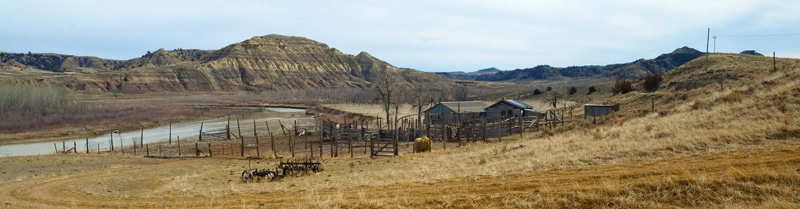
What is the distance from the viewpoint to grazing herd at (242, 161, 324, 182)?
18047 millimetres

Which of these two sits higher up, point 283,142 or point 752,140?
point 752,140

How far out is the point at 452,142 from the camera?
32.9 meters

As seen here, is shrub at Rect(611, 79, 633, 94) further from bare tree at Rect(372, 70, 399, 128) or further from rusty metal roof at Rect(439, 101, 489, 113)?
bare tree at Rect(372, 70, 399, 128)

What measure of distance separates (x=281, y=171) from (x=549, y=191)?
1266 cm

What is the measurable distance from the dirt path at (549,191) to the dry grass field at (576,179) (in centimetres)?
3

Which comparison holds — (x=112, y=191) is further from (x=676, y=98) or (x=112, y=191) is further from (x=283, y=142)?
(x=676, y=98)

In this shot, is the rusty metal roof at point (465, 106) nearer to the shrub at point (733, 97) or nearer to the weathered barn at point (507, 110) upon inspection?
the weathered barn at point (507, 110)

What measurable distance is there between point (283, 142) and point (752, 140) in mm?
31452

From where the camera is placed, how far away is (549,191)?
902 centimetres

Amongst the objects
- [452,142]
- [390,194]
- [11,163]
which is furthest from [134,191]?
[452,142]

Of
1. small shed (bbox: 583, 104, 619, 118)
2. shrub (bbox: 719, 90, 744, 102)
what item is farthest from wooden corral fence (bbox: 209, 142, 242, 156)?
small shed (bbox: 583, 104, 619, 118)

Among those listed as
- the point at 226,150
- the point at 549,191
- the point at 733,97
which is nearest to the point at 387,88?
the point at 226,150

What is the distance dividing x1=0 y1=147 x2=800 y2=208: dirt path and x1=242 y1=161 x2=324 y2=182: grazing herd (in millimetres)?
3919

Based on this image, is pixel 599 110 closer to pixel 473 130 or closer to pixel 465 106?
pixel 473 130
